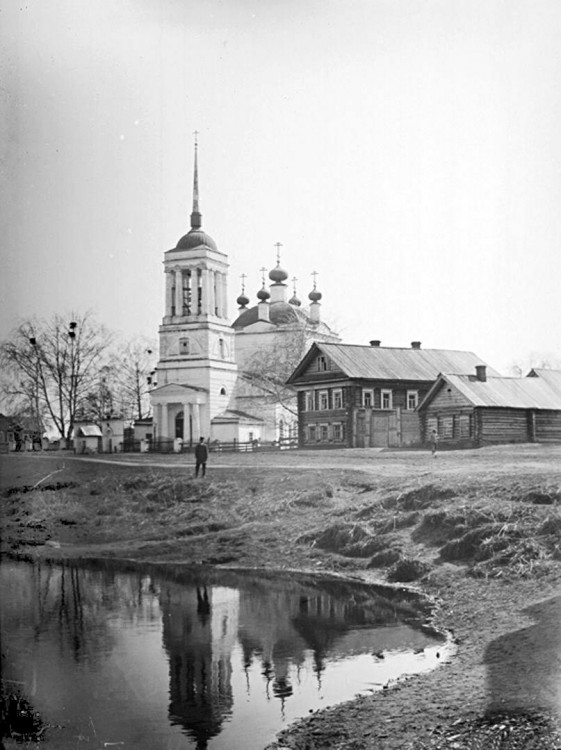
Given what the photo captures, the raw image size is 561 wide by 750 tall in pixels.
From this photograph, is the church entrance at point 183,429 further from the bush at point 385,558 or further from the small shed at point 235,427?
the bush at point 385,558

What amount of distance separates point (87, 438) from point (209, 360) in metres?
1.06

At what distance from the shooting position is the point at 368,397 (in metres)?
6.45

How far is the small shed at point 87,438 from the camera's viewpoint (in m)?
6.89

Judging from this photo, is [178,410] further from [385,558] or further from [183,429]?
[385,558]

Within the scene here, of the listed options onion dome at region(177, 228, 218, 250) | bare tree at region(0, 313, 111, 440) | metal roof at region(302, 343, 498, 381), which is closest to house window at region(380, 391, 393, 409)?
metal roof at region(302, 343, 498, 381)

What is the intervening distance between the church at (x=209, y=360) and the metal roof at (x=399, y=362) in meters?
0.16

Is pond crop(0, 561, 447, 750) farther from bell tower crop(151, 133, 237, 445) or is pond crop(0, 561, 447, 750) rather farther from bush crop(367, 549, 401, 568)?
bell tower crop(151, 133, 237, 445)

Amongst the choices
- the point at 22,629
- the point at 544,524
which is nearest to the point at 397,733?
the point at 544,524

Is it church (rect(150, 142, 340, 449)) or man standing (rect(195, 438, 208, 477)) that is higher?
church (rect(150, 142, 340, 449))

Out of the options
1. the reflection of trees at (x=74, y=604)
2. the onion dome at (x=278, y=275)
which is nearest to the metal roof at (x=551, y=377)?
the onion dome at (x=278, y=275)

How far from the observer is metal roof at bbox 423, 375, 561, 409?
216 inches

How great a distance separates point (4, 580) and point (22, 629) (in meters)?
1.24

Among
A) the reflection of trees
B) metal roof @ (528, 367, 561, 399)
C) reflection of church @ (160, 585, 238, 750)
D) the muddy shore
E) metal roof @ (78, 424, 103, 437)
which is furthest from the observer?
metal roof @ (78, 424, 103, 437)

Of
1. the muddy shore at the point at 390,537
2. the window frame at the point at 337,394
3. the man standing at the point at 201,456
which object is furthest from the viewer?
the man standing at the point at 201,456
